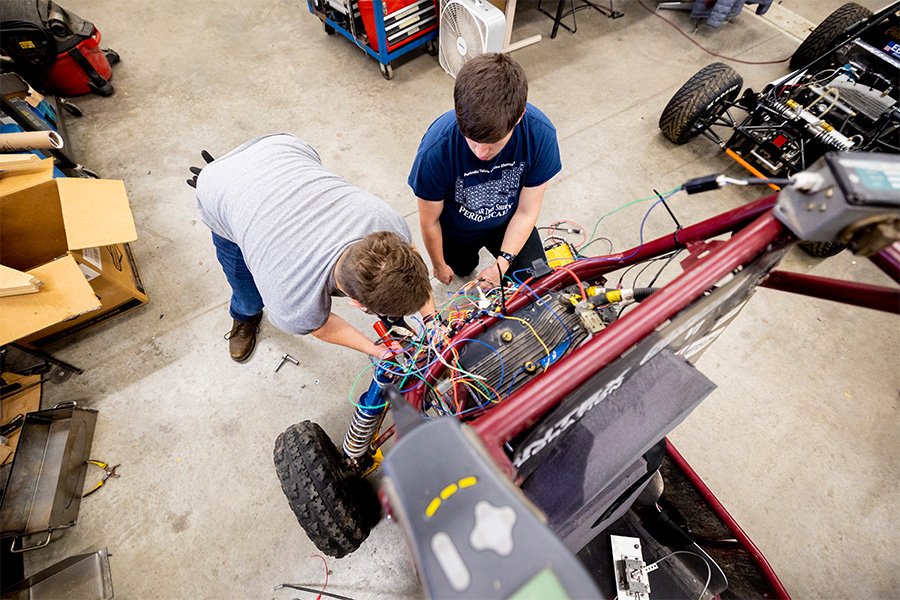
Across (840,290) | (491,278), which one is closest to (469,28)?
(491,278)

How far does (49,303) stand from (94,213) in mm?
523

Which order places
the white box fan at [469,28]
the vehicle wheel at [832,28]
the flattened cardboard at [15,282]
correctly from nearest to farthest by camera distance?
the flattened cardboard at [15,282] < the white box fan at [469,28] < the vehicle wheel at [832,28]

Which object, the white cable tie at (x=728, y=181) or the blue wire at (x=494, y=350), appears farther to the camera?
the blue wire at (x=494, y=350)

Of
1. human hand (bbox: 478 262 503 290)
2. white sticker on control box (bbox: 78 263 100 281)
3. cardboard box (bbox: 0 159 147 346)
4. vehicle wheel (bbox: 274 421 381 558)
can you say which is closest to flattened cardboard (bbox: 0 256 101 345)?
cardboard box (bbox: 0 159 147 346)

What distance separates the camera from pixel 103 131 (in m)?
3.34

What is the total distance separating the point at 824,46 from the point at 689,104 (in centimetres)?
155

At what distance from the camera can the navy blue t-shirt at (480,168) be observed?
5.30 ft

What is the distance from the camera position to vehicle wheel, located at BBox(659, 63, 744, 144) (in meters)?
2.96

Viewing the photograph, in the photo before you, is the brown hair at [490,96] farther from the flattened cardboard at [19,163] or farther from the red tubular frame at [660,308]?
the flattened cardboard at [19,163]

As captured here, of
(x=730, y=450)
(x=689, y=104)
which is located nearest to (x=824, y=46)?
(x=689, y=104)

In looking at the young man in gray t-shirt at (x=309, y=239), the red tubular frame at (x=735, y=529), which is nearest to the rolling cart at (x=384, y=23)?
the young man in gray t-shirt at (x=309, y=239)

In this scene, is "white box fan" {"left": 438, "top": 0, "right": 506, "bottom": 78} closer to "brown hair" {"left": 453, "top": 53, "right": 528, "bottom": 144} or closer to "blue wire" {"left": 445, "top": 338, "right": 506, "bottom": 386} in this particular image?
"brown hair" {"left": 453, "top": 53, "right": 528, "bottom": 144}

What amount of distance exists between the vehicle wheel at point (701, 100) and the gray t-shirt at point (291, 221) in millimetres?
2521

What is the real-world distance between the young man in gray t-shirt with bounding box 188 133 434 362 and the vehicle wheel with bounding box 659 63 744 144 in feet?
8.25
